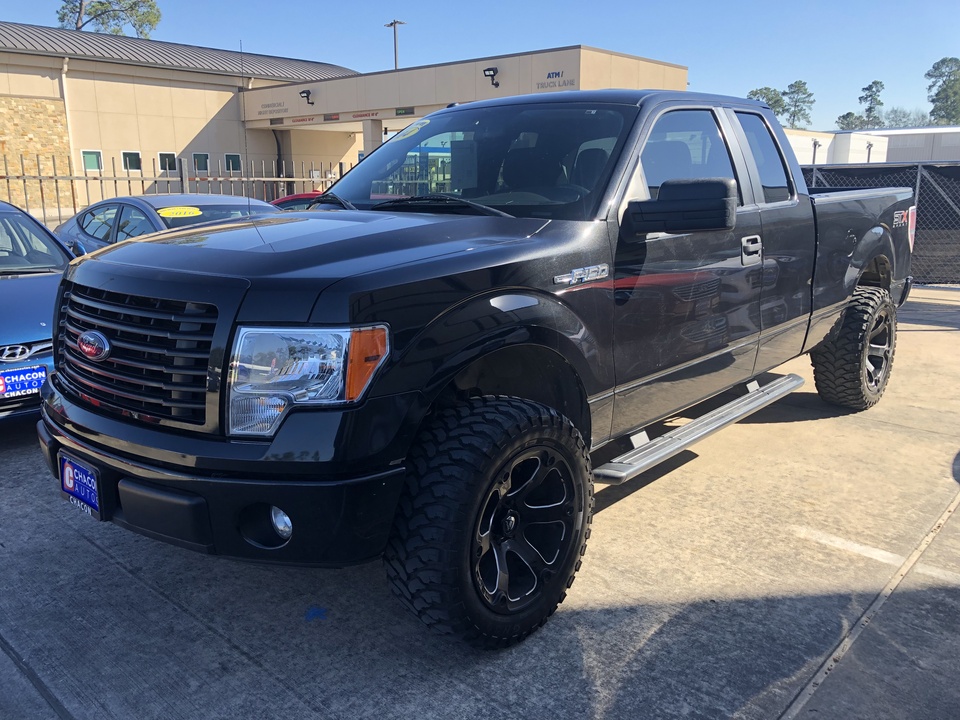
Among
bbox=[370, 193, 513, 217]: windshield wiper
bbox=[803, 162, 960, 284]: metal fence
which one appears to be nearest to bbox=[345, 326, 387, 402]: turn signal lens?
bbox=[370, 193, 513, 217]: windshield wiper

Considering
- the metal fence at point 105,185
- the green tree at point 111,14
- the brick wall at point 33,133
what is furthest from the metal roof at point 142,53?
the green tree at point 111,14

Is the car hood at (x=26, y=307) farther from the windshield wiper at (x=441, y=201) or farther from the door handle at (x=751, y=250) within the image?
the door handle at (x=751, y=250)

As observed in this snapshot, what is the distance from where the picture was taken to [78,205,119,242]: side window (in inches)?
349

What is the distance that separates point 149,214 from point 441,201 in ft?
18.5

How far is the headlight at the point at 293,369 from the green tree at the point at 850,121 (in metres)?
170

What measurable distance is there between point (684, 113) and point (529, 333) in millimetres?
1826

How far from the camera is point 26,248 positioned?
239 inches

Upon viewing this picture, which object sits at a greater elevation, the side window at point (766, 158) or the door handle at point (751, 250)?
the side window at point (766, 158)

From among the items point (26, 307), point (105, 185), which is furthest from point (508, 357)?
point (105, 185)

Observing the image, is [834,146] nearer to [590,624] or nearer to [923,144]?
[923,144]

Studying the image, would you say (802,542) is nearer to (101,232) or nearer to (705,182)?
(705,182)

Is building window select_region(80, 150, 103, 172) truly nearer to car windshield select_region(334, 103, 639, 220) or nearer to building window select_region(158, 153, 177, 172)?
building window select_region(158, 153, 177, 172)

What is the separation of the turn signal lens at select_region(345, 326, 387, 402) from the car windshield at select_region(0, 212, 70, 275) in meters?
4.33

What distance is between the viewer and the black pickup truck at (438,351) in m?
2.46
